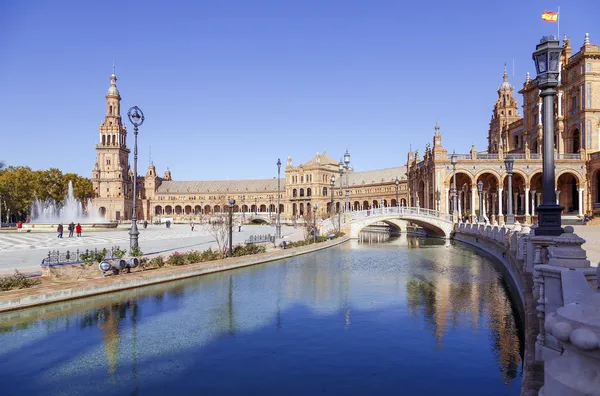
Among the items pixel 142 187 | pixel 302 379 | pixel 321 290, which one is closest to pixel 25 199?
pixel 142 187

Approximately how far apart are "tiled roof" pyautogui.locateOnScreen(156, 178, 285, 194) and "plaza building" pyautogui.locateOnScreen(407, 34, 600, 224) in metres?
85.5

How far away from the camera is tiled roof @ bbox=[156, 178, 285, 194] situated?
462 ft

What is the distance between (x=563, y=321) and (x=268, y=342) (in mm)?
7668

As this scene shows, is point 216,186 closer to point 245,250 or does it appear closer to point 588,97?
point 588,97

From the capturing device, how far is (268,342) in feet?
32.7

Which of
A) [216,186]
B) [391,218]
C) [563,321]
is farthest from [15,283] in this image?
[216,186]

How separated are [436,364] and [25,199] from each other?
287 ft

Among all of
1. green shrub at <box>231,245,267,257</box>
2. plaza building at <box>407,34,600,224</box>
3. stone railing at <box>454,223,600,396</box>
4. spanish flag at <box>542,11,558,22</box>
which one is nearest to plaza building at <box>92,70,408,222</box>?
plaza building at <box>407,34,600,224</box>

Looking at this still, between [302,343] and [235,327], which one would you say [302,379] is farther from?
[235,327]

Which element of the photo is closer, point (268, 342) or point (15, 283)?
point (268, 342)

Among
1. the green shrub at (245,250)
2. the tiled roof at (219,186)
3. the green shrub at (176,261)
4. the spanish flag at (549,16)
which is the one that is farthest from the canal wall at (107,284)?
the tiled roof at (219,186)

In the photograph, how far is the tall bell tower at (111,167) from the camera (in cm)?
11844

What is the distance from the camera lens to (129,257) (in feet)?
55.1

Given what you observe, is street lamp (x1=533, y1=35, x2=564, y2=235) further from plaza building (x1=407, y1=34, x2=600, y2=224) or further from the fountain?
the fountain
